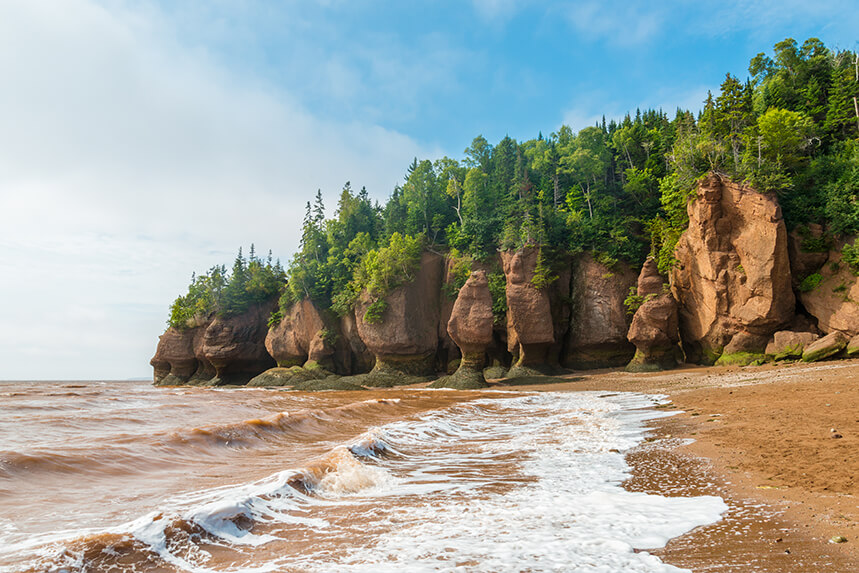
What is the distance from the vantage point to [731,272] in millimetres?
25312

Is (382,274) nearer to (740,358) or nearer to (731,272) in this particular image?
(731,272)

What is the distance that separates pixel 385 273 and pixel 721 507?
3509 centimetres

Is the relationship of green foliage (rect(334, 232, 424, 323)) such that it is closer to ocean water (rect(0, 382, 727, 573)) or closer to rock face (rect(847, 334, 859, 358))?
ocean water (rect(0, 382, 727, 573))

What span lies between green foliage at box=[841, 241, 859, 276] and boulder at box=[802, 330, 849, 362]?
15.5 feet

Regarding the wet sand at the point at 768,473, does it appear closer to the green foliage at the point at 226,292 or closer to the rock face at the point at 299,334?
the rock face at the point at 299,334

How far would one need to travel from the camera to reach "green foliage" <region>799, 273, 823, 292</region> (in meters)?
23.2

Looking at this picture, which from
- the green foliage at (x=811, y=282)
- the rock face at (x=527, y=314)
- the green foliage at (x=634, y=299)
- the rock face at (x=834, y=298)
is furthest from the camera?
the rock face at (x=527, y=314)

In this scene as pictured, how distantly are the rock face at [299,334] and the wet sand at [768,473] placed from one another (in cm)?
3494

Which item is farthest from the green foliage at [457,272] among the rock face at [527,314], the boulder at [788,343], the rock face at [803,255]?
the rock face at [803,255]

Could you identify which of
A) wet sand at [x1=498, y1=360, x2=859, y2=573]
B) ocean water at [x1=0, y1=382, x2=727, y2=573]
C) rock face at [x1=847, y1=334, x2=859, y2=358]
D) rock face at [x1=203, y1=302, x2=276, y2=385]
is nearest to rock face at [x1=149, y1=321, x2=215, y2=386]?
rock face at [x1=203, y1=302, x2=276, y2=385]

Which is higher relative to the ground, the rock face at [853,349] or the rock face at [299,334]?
the rock face at [299,334]

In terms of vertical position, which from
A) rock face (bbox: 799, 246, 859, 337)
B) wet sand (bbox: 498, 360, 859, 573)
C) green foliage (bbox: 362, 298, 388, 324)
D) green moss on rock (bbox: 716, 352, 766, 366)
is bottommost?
green moss on rock (bbox: 716, 352, 766, 366)

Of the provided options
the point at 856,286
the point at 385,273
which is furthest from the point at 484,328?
the point at 856,286

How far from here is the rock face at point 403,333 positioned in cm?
3756
